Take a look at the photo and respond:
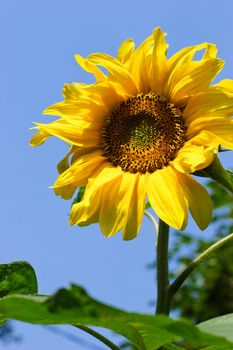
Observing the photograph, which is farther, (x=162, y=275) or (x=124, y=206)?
(x=124, y=206)

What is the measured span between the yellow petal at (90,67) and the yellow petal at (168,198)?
0.83 ft

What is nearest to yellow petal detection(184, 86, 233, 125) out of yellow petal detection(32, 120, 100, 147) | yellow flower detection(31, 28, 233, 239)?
yellow flower detection(31, 28, 233, 239)

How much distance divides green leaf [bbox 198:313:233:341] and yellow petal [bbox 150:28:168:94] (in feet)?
1.87

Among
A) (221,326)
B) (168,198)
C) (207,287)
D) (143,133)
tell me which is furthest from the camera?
(207,287)

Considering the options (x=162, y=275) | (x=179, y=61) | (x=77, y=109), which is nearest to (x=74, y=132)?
(x=77, y=109)

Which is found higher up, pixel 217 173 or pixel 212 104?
pixel 212 104

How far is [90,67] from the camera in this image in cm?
159

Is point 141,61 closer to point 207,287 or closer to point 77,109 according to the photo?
point 77,109

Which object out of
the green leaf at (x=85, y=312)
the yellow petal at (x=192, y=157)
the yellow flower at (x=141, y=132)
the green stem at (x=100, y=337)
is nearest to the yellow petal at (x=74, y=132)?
the yellow flower at (x=141, y=132)

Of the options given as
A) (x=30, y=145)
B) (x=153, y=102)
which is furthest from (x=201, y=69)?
(x=30, y=145)

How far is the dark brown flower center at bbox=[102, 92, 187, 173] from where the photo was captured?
1.60 metres

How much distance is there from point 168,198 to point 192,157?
10 centimetres

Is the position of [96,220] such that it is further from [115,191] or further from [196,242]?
[196,242]

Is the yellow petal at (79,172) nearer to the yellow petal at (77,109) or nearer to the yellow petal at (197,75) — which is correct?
the yellow petal at (77,109)
